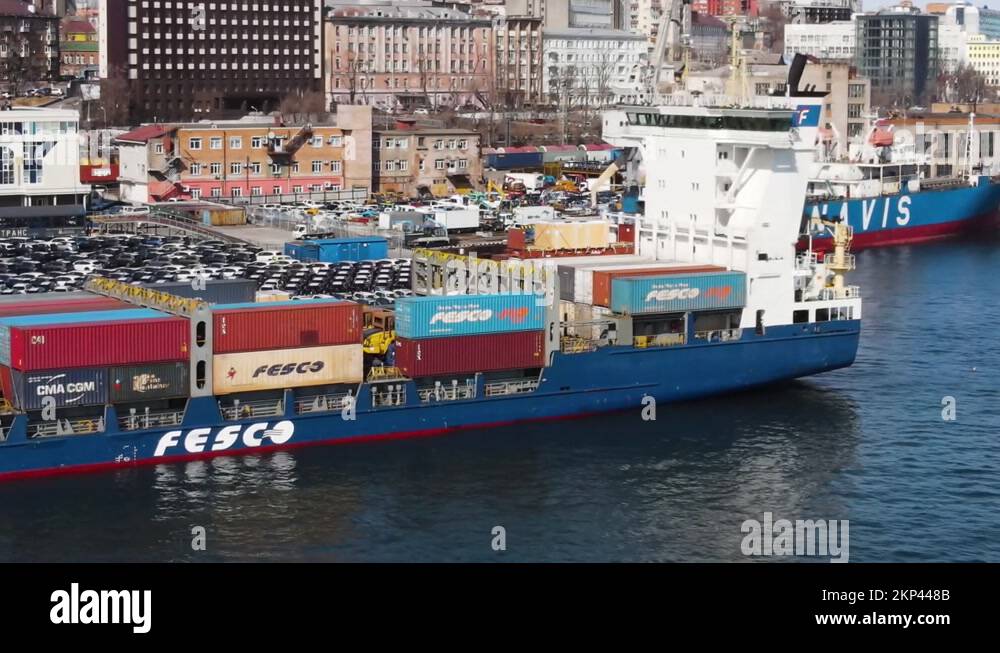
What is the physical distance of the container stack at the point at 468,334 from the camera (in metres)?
47.5

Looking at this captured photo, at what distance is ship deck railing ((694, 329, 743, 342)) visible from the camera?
53750 mm

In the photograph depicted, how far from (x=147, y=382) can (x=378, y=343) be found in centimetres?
838

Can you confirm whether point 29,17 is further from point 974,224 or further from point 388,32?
point 974,224

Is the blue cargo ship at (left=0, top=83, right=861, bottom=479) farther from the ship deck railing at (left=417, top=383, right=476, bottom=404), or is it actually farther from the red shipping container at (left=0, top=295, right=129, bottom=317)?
the red shipping container at (left=0, top=295, right=129, bottom=317)

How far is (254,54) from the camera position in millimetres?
162625

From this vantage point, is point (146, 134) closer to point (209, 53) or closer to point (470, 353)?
point (209, 53)

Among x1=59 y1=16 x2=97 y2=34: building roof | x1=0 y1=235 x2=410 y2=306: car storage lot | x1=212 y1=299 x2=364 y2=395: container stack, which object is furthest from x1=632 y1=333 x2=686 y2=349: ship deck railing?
x1=59 y1=16 x2=97 y2=34: building roof

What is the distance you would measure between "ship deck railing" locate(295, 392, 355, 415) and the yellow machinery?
2.44m

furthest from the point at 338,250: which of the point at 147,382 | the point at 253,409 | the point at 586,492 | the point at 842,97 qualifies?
the point at 842,97

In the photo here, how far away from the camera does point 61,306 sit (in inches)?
1889

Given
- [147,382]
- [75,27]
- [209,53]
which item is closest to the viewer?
[147,382]

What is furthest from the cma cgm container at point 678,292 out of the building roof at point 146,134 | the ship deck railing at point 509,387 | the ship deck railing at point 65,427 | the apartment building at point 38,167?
the building roof at point 146,134

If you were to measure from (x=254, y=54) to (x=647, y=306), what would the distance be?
118 meters
